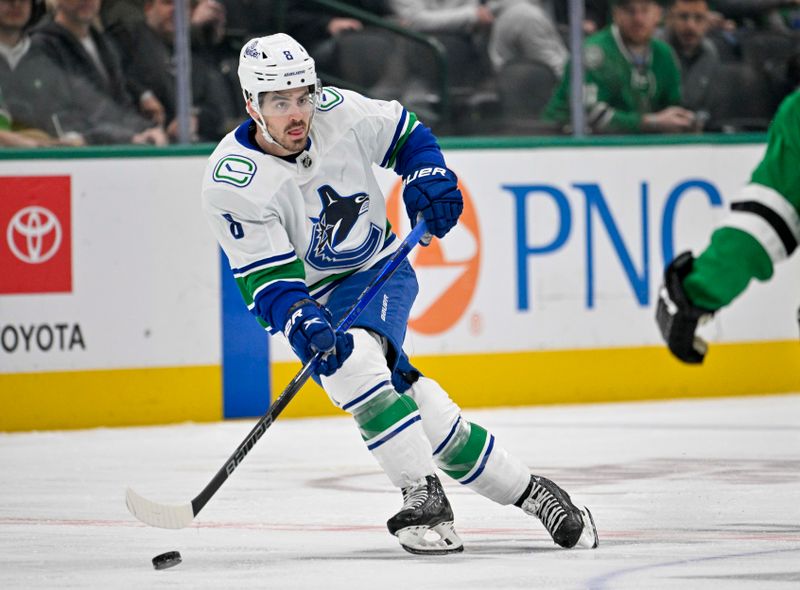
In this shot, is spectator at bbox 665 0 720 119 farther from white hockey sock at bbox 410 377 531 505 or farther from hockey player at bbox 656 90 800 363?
hockey player at bbox 656 90 800 363

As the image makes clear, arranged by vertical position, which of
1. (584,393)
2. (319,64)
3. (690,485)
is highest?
(319,64)

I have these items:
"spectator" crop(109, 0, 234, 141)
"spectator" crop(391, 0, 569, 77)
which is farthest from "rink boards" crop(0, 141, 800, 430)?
"spectator" crop(391, 0, 569, 77)

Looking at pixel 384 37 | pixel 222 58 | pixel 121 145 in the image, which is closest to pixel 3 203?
pixel 121 145

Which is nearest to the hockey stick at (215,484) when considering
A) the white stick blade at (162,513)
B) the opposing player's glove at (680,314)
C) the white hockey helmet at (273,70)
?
the white stick blade at (162,513)

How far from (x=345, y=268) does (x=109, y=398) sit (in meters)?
2.93

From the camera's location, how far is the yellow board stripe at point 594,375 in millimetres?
7238

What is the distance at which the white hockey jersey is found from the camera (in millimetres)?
3912

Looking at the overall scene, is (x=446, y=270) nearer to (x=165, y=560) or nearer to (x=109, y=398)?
(x=109, y=398)

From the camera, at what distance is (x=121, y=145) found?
6.91 meters

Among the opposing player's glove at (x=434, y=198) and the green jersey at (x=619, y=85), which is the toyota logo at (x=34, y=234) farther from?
the opposing player's glove at (x=434, y=198)

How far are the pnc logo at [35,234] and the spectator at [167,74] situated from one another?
520 millimetres

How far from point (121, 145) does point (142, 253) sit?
0.45 metres

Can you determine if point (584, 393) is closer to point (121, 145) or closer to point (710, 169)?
point (710, 169)

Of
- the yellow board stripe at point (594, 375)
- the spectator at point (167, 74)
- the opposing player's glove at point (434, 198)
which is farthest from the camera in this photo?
the yellow board stripe at point (594, 375)
